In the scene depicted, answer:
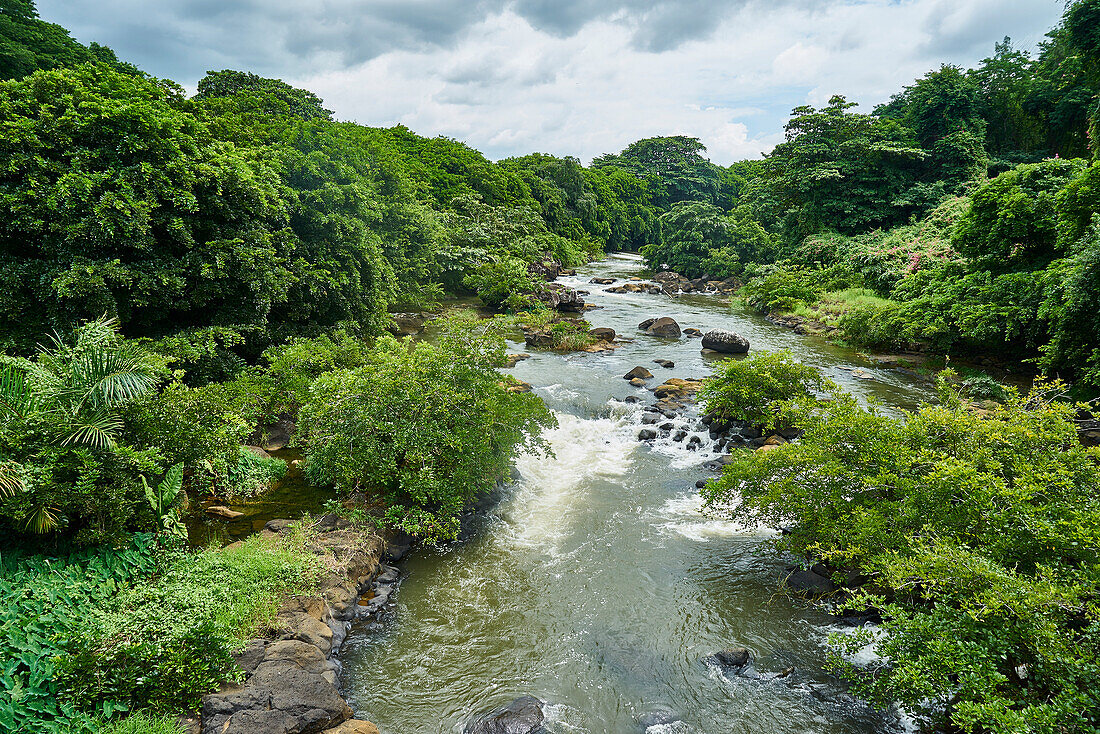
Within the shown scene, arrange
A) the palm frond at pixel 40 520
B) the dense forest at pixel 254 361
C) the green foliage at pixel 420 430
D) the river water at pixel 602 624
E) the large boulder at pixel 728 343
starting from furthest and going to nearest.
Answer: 1. the large boulder at pixel 728 343
2. the green foliage at pixel 420 430
3. the river water at pixel 602 624
4. the palm frond at pixel 40 520
5. the dense forest at pixel 254 361

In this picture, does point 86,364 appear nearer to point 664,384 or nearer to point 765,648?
point 765,648

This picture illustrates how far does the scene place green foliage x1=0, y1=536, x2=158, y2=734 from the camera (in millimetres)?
4609

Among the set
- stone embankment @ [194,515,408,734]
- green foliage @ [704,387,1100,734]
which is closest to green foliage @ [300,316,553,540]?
stone embankment @ [194,515,408,734]

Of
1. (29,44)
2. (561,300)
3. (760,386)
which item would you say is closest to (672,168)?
(561,300)

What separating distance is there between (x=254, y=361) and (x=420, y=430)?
26.7 ft

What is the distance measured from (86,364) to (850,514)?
10478 mm

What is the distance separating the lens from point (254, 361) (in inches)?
583

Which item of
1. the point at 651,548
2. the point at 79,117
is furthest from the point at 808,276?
the point at 79,117

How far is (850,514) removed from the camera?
25.1 feet

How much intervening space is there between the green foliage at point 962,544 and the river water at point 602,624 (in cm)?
94

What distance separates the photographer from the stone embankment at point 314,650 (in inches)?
211

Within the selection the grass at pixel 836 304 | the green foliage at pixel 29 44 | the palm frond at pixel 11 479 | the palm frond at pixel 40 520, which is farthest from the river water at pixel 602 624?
the green foliage at pixel 29 44

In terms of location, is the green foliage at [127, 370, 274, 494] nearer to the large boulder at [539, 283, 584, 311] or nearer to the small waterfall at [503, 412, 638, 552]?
the small waterfall at [503, 412, 638, 552]

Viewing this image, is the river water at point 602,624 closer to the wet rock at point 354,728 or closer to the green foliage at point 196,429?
the wet rock at point 354,728
